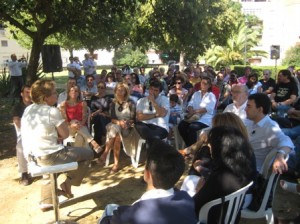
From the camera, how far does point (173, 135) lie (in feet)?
21.7

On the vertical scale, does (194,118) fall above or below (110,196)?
above

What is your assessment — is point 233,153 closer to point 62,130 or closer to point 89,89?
point 62,130

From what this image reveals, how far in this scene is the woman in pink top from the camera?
17.4ft

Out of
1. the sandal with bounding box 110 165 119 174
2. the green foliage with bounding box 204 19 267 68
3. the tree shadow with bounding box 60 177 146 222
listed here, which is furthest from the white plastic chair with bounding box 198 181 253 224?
the green foliage with bounding box 204 19 267 68

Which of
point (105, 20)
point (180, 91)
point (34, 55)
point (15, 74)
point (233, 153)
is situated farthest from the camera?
point (15, 74)

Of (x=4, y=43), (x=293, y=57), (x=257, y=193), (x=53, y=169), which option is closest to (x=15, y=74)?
A: (x=53, y=169)

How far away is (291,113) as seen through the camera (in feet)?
18.0

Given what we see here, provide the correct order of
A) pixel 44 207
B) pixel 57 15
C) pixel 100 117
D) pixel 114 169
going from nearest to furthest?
pixel 44 207 < pixel 114 169 < pixel 100 117 < pixel 57 15

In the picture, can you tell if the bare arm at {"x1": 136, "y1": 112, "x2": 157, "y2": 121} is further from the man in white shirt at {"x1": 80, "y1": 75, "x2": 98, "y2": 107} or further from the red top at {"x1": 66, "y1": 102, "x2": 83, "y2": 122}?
the man in white shirt at {"x1": 80, "y1": 75, "x2": 98, "y2": 107}

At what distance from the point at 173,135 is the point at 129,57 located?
2066 inches

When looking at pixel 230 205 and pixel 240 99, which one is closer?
pixel 230 205

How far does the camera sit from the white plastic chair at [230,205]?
2447 mm

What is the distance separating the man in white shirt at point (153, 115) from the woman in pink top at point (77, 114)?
0.89 m

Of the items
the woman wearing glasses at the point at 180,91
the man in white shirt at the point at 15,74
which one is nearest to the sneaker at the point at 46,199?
the woman wearing glasses at the point at 180,91
